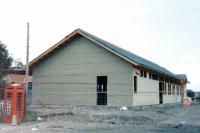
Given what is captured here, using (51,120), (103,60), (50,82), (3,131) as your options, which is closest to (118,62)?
(103,60)

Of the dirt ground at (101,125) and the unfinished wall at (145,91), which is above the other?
the unfinished wall at (145,91)

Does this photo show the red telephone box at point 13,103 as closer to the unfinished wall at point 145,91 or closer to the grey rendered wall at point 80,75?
the grey rendered wall at point 80,75

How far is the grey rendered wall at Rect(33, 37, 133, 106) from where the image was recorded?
2714 cm

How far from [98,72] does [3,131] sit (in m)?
15.1

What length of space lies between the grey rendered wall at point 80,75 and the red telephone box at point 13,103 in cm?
943

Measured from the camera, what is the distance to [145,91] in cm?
3042

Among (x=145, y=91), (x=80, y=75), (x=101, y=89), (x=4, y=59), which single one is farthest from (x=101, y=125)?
(x=4, y=59)

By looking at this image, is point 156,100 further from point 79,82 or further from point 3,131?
point 3,131

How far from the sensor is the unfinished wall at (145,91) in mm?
27906

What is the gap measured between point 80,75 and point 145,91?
5711 mm

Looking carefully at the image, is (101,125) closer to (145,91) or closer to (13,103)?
(13,103)

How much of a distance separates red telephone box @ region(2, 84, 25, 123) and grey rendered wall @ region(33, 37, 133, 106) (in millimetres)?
9434

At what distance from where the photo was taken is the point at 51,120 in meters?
17.4

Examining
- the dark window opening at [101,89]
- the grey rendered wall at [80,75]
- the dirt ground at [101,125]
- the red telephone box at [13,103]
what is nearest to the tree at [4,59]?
the grey rendered wall at [80,75]
